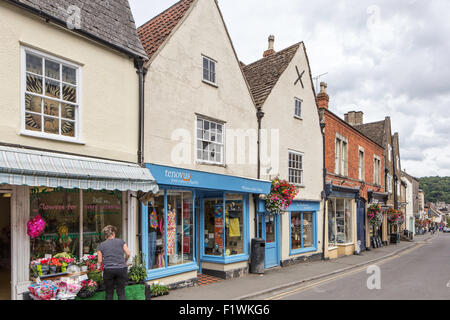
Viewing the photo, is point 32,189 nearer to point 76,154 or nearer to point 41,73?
point 76,154

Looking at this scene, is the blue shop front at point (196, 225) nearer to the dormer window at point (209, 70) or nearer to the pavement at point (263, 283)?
the pavement at point (263, 283)

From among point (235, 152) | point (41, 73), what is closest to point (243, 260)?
point (235, 152)

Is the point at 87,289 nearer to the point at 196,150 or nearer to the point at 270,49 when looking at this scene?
the point at 196,150

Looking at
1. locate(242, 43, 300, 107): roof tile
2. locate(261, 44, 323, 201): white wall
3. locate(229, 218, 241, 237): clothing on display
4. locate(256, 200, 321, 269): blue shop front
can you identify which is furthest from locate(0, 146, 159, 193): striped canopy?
locate(242, 43, 300, 107): roof tile

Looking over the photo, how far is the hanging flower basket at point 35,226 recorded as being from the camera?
269 inches

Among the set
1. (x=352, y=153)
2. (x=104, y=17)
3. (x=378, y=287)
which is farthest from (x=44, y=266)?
(x=352, y=153)

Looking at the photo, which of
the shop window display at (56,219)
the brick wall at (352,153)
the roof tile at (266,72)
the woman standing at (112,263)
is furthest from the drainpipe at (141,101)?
the brick wall at (352,153)

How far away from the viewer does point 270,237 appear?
47.9ft

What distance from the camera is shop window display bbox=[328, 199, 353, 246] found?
19906 millimetres

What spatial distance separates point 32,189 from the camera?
717 cm

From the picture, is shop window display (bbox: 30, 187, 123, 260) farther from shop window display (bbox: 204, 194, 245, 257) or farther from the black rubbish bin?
the black rubbish bin

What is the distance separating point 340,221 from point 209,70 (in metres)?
13.2

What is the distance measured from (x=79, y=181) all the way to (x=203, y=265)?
22.9 feet

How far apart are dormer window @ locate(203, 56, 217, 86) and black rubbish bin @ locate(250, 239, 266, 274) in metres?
5.88
